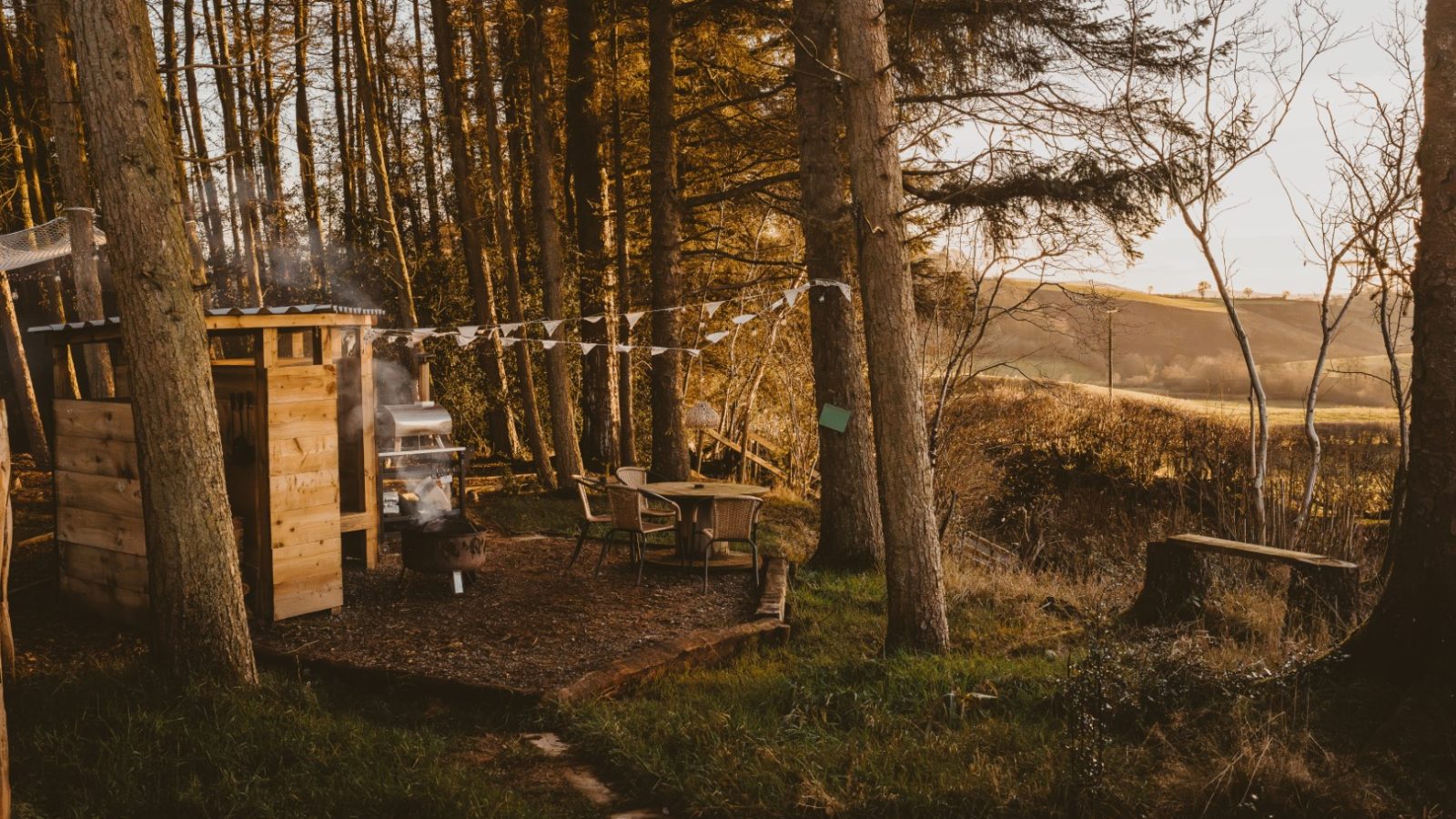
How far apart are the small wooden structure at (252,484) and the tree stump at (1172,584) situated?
590 cm

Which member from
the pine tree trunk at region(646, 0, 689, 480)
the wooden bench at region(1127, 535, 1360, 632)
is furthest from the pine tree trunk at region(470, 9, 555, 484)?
the wooden bench at region(1127, 535, 1360, 632)

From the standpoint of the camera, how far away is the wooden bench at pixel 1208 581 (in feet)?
20.6

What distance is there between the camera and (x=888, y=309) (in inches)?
237

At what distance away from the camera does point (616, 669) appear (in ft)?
18.7

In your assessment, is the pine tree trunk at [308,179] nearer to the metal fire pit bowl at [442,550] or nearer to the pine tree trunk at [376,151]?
the pine tree trunk at [376,151]

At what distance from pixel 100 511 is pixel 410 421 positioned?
3.90 m

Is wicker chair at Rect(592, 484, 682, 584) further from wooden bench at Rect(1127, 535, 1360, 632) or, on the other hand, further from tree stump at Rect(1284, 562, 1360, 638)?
tree stump at Rect(1284, 562, 1360, 638)

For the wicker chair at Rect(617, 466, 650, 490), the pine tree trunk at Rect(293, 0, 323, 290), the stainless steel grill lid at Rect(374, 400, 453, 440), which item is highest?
the pine tree trunk at Rect(293, 0, 323, 290)

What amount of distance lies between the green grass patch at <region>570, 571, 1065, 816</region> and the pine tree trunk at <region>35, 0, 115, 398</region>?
7.07 meters

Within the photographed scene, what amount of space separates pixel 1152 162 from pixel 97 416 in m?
7.53

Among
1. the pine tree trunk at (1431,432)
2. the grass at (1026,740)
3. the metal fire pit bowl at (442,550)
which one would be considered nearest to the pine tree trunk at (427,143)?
the metal fire pit bowl at (442,550)

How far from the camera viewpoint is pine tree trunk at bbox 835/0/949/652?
5.96 m

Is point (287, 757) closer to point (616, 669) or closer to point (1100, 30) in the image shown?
point (616, 669)

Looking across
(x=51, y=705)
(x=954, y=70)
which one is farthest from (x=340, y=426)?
(x=954, y=70)
